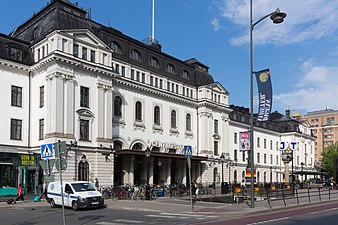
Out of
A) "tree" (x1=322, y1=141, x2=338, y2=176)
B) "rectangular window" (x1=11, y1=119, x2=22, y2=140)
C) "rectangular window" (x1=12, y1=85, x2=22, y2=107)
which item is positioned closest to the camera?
"rectangular window" (x1=11, y1=119, x2=22, y2=140)

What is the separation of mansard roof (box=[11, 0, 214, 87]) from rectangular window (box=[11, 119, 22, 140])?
338 inches

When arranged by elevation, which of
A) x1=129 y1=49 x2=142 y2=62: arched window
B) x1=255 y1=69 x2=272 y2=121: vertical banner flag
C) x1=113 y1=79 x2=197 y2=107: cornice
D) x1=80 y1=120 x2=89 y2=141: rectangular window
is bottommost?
x1=80 y1=120 x2=89 y2=141: rectangular window

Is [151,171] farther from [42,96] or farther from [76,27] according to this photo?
[76,27]

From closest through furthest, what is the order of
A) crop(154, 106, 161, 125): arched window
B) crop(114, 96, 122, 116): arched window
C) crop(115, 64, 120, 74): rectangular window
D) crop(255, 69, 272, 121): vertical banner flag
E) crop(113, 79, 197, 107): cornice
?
crop(255, 69, 272, 121): vertical banner flag
crop(114, 96, 122, 116): arched window
crop(115, 64, 120, 74): rectangular window
crop(113, 79, 197, 107): cornice
crop(154, 106, 161, 125): arched window

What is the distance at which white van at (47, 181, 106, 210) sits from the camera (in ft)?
74.1

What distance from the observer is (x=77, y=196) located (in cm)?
2275

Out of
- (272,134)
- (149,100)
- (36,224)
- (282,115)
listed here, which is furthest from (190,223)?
(282,115)

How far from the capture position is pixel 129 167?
45719 mm

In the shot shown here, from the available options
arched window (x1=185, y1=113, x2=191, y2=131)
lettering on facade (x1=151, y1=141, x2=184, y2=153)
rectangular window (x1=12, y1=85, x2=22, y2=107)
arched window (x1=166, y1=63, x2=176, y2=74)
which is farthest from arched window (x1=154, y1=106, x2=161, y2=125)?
rectangular window (x1=12, y1=85, x2=22, y2=107)

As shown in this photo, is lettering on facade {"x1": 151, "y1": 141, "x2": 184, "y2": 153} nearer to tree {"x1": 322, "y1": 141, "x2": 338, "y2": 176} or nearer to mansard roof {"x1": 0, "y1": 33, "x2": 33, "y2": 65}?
mansard roof {"x1": 0, "y1": 33, "x2": 33, "y2": 65}

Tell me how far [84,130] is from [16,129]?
6.65 meters

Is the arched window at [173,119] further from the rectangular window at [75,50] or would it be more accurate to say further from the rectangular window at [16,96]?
the rectangular window at [16,96]

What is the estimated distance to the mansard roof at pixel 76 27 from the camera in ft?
132

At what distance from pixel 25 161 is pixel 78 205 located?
16.4m
